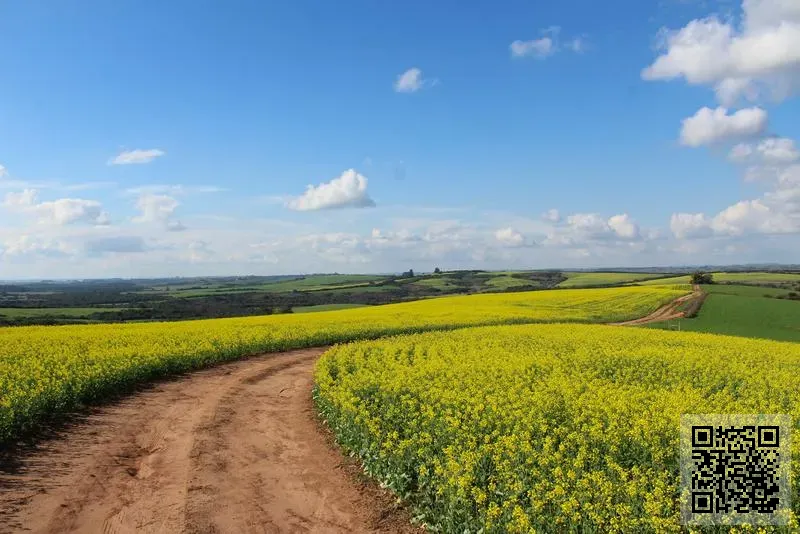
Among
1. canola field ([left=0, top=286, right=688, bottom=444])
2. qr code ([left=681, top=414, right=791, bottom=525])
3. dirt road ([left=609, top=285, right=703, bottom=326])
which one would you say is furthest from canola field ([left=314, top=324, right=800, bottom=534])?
dirt road ([left=609, top=285, right=703, bottom=326])

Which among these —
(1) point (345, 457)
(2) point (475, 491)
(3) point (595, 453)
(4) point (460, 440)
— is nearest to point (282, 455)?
(1) point (345, 457)

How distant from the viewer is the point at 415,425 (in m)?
11.2

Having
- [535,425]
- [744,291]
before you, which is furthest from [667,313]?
[535,425]

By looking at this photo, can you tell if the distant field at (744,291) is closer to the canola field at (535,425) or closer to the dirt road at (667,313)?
the dirt road at (667,313)

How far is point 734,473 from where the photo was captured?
321 inches

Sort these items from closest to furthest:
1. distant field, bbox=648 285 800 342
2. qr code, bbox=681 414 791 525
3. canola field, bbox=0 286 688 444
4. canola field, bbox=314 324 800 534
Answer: qr code, bbox=681 414 791 525
canola field, bbox=314 324 800 534
canola field, bbox=0 286 688 444
distant field, bbox=648 285 800 342

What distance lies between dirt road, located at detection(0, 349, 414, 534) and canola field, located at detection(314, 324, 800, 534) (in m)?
0.83

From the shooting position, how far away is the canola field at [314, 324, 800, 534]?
24.3 feet

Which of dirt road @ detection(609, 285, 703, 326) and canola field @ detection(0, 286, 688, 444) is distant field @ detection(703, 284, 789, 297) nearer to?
dirt road @ detection(609, 285, 703, 326)

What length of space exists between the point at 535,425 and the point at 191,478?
23.8 ft

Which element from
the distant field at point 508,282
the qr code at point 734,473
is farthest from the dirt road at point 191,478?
the distant field at point 508,282

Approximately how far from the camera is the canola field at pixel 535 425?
7.42m

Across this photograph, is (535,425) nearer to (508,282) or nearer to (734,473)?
(734,473)

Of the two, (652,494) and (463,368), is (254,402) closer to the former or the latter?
(463,368)
